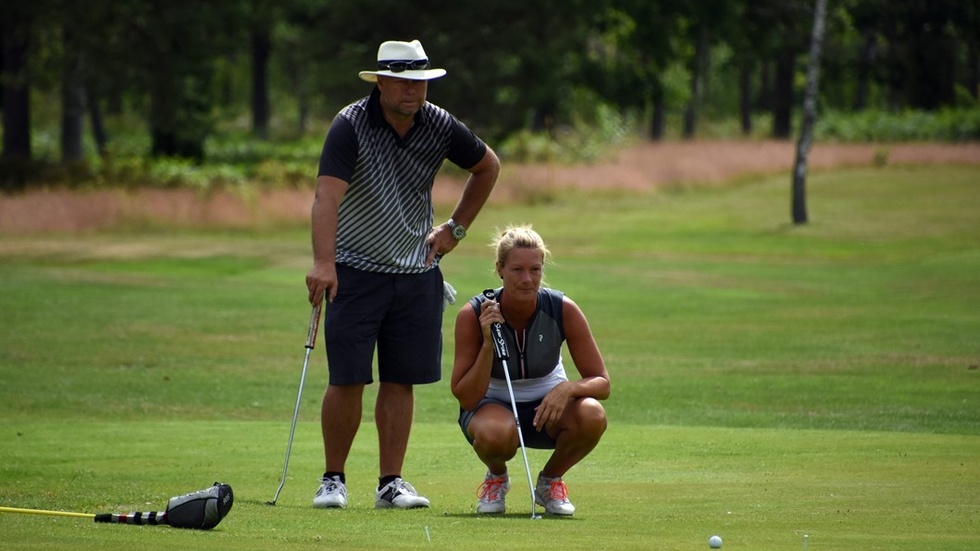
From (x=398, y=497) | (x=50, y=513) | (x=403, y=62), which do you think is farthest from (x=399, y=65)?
(x=50, y=513)

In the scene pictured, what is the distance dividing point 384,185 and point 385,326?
71cm

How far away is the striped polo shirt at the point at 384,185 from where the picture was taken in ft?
24.5

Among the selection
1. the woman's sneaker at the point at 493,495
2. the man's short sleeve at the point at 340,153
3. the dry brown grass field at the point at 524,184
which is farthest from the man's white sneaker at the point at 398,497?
the dry brown grass field at the point at 524,184

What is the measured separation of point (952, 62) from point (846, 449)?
204ft

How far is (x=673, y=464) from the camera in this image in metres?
9.03

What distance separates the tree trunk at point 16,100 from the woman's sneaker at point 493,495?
120 ft

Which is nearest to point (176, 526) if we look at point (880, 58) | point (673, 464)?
point (673, 464)

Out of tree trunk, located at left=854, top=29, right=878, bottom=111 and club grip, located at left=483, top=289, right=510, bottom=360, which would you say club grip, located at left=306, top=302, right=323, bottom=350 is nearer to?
club grip, located at left=483, top=289, right=510, bottom=360

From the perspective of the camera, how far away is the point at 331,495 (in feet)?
24.0

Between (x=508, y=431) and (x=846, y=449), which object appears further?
(x=846, y=449)

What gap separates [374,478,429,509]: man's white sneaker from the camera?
23.9 ft

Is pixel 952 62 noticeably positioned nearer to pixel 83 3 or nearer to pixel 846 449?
pixel 83 3

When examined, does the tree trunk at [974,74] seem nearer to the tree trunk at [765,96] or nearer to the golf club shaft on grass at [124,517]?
the tree trunk at [765,96]

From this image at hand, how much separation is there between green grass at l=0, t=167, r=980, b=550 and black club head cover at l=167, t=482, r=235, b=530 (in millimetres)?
143
